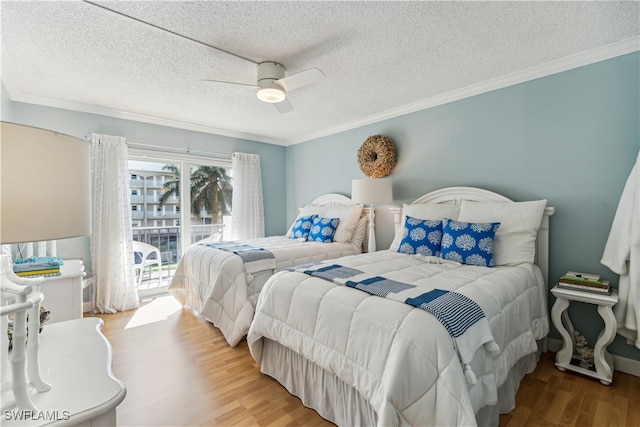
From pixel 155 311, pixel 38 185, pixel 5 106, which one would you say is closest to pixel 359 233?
pixel 155 311

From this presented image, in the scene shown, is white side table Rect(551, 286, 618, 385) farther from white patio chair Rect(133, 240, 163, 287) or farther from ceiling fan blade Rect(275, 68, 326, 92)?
white patio chair Rect(133, 240, 163, 287)

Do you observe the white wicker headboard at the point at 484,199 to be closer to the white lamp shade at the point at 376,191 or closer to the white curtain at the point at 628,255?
the white lamp shade at the point at 376,191

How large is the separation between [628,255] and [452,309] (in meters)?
1.56

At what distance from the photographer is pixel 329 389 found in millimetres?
1705

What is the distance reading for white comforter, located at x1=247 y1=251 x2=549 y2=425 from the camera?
1.23m

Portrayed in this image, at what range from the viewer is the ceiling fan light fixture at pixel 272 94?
234 centimetres

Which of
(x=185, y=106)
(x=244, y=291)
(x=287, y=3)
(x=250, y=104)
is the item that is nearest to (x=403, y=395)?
(x=244, y=291)

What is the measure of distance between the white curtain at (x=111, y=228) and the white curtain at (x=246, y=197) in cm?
145

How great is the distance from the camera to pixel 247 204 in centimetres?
470

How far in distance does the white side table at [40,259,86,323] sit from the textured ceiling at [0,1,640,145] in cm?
173

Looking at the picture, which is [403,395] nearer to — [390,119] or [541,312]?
[541,312]

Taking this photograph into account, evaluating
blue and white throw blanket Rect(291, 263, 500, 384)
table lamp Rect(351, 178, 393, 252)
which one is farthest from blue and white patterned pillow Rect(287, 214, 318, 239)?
blue and white throw blanket Rect(291, 263, 500, 384)

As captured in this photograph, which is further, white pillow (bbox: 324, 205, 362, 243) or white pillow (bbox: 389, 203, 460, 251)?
white pillow (bbox: 324, 205, 362, 243)

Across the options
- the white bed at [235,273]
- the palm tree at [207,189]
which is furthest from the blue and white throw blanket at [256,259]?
the palm tree at [207,189]
